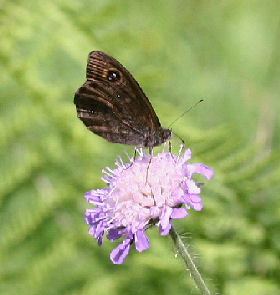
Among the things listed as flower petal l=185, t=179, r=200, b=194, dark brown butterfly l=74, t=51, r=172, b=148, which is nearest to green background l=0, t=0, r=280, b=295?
dark brown butterfly l=74, t=51, r=172, b=148

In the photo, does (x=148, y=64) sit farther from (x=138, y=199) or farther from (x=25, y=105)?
(x=138, y=199)

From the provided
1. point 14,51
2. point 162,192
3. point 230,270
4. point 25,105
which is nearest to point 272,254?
point 230,270

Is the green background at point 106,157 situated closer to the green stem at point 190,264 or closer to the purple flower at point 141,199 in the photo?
the purple flower at point 141,199

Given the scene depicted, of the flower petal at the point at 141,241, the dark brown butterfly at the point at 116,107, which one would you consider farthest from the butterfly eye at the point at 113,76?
the flower petal at the point at 141,241

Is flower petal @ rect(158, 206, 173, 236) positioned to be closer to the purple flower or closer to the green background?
the purple flower

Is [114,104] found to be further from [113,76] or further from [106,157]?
[106,157]

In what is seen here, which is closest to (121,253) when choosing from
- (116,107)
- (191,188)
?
(191,188)
